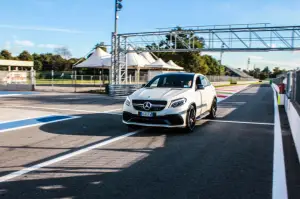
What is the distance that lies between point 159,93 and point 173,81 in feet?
4.48

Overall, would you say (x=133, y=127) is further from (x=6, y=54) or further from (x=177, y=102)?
(x=6, y=54)

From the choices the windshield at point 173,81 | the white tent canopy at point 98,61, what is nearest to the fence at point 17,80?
the white tent canopy at point 98,61

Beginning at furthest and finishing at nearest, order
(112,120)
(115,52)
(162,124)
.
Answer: (115,52)
(112,120)
(162,124)

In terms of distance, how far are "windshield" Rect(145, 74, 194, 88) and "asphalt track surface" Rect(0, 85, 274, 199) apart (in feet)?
4.54

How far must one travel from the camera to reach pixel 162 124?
8.16 metres

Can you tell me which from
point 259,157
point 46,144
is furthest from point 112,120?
point 259,157

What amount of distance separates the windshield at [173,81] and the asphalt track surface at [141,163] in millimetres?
1384

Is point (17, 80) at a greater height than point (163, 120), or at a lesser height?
greater

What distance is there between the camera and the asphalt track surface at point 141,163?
4297mm

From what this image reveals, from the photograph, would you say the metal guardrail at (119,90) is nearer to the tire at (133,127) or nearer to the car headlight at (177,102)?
the tire at (133,127)

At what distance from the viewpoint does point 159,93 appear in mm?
8586

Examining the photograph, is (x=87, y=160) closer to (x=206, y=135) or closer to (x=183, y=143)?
(x=183, y=143)

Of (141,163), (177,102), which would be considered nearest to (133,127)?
(177,102)

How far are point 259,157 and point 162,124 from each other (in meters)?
2.69
